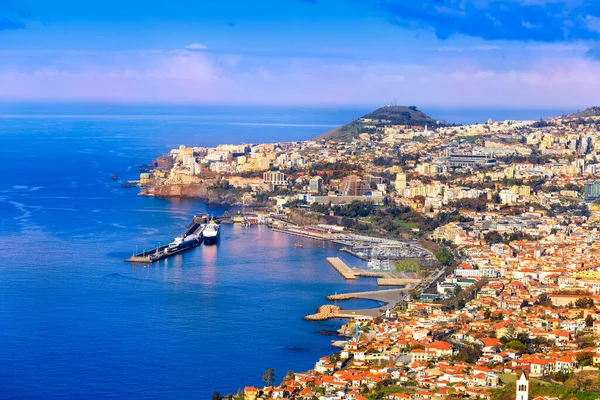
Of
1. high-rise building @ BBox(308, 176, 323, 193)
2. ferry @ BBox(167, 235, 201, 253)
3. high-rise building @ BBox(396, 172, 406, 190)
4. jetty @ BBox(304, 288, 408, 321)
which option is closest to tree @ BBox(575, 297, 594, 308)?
jetty @ BBox(304, 288, 408, 321)

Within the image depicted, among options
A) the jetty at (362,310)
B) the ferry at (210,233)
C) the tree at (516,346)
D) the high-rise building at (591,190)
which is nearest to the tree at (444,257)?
the jetty at (362,310)

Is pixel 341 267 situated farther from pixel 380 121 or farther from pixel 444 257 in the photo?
pixel 380 121

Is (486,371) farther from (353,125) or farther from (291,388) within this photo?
(353,125)

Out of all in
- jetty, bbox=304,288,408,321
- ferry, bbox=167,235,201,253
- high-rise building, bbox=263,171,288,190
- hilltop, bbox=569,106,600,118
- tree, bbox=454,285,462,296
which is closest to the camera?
jetty, bbox=304,288,408,321

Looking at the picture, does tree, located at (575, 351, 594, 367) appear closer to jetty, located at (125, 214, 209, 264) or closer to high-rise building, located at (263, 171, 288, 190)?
jetty, located at (125, 214, 209, 264)

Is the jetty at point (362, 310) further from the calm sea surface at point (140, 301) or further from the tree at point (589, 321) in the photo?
the tree at point (589, 321)

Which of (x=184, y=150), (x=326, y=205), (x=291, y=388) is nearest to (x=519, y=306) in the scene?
(x=291, y=388)
